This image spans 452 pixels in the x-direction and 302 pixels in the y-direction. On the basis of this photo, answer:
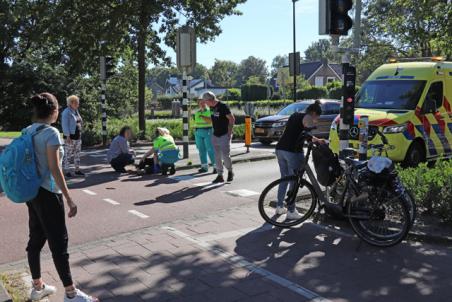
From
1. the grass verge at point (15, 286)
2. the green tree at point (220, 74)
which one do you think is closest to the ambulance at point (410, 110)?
the grass verge at point (15, 286)

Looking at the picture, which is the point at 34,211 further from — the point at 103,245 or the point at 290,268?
the point at 290,268

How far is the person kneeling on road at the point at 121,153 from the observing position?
11820mm

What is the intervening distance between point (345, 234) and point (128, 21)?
49.7 ft

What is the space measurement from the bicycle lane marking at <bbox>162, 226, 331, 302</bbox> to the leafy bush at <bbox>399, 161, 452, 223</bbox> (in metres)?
2.74

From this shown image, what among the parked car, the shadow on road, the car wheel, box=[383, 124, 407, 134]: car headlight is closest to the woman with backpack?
the shadow on road

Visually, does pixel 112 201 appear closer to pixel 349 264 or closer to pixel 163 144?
pixel 163 144

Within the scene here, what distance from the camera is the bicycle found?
5766 millimetres

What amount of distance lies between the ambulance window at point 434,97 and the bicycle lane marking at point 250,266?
708cm

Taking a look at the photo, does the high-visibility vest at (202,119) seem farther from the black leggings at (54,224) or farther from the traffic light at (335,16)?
the black leggings at (54,224)

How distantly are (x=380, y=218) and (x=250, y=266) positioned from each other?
173cm

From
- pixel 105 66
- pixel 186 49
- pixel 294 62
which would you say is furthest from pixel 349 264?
pixel 294 62

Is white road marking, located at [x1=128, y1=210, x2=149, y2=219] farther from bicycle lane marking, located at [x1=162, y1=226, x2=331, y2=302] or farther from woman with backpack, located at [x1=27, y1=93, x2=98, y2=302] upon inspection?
woman with backpack, located at [x1=27, y1=93, x2=98, y2=302]

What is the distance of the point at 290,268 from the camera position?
514 centimetres

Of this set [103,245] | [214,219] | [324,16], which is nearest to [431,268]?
[214,219]
